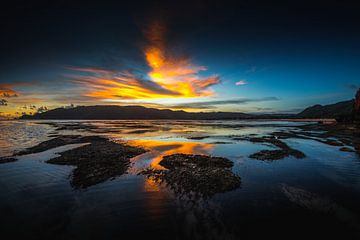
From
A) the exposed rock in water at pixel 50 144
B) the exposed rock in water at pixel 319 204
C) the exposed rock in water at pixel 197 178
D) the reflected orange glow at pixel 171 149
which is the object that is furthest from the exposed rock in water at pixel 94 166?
the exposed rock in water at pixel 319 204

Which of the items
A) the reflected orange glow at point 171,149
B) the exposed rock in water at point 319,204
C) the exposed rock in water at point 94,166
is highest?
the exposed rock in water at point 94,166

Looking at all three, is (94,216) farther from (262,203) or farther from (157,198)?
(262,203)

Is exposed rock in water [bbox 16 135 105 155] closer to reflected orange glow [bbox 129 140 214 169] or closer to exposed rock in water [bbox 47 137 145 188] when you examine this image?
exposed rock in water [bbox 47 137 145 188]

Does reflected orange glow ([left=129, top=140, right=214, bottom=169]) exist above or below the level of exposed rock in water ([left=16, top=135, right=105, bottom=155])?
below

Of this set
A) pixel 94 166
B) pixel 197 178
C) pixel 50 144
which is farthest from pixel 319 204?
pixel 50 144

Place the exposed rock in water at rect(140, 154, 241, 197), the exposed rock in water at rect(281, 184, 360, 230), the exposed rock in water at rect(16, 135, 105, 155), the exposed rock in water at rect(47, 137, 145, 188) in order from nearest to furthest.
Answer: the exposed rock in water at rect(281, 184, 360, 230) < the exposed rock in water at rect(140, 154, 241, 197) < the exposed rock in water at rect(47, 137, 145, 188) < the exposed rock in water at rect(16, 135, 105, 155)

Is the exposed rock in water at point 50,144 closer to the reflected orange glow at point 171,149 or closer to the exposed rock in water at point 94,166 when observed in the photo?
the exposed rock in water at point 94,166

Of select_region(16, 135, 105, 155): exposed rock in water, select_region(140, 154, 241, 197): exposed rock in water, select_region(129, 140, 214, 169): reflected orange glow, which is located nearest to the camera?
select_region(140, 154, 241, 197): exposed rock in water

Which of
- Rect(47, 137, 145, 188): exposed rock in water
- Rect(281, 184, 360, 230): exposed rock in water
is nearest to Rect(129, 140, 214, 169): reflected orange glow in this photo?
Rect(47, 137, 145, 188): exposed rock in water

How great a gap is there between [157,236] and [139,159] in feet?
45.7

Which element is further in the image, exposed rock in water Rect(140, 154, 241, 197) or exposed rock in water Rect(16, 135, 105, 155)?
exposed rock in water Rect(16, 135, 105, 155)

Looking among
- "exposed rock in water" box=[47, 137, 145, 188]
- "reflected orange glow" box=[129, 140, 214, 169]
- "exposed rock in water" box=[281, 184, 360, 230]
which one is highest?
"exposed rock in water" box=[47, 137, 145, 188]

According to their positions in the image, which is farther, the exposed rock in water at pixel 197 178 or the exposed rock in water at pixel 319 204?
the exposed rock in water at pixel 197 178

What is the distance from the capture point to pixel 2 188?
12852mm
